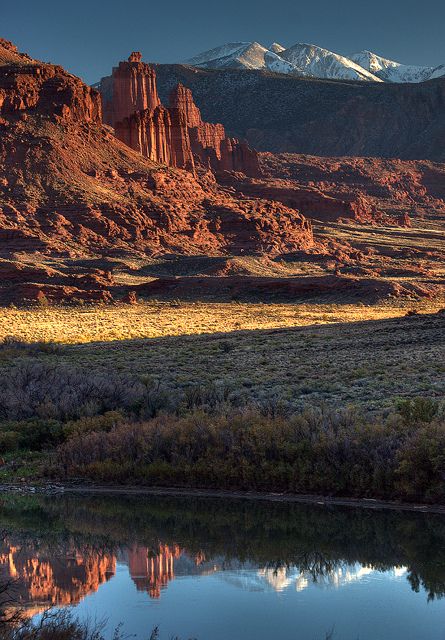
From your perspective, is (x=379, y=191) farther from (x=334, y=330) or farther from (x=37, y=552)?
(x=37, y=552)

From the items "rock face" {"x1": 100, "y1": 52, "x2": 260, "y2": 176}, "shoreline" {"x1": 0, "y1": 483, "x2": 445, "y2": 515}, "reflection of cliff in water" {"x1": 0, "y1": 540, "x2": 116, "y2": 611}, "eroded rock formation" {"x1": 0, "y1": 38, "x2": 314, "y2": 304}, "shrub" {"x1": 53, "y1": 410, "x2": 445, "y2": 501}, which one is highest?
"rock face" {"x1": 100, "y1": 52, "x2": 260, "y2": 176}

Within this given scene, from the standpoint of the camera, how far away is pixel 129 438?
16.3 meters

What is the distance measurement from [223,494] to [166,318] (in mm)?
47182

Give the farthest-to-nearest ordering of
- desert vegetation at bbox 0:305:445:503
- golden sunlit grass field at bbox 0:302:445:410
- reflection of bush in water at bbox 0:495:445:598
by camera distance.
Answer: golden sunlit grass field at bbox 0:302:445:410
desert vegetation at bbox 0:305:445:503
reflection of bush in water at bbox 0:495:445:598

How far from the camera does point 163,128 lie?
13900 centimetres

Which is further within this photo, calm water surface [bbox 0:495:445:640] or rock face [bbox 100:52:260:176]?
rock face [bbox 100:52:260:176]

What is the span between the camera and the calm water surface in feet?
32.3

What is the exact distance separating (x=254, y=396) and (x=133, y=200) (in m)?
84.5

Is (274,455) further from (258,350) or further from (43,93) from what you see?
(43,93)

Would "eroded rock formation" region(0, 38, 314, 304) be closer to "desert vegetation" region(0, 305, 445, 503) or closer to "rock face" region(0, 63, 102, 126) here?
"rock face" region(0, 63, 102, 126)

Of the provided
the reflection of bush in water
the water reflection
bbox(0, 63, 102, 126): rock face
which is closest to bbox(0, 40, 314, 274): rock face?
bbox(0, 63, 102, 126): rock face

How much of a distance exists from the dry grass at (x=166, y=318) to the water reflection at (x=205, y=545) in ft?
104

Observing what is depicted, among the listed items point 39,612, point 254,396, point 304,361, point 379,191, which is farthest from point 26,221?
point 379,191

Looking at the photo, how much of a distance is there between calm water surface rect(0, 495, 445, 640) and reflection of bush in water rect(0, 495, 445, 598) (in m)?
0.02
